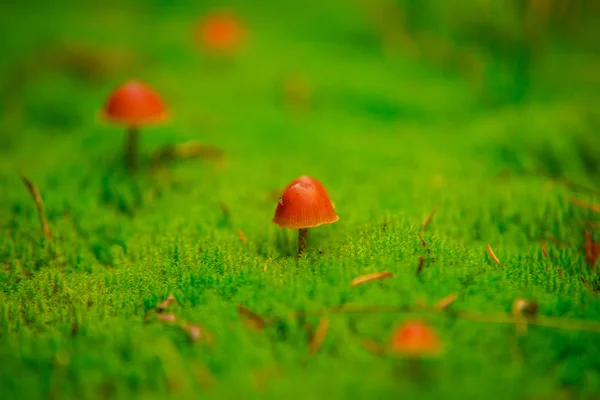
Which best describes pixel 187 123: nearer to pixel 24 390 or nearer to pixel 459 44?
pixel 24 390

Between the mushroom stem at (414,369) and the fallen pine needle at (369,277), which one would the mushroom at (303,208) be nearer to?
the fallen pine needle at (369,277)

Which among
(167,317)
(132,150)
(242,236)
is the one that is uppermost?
(132,150)

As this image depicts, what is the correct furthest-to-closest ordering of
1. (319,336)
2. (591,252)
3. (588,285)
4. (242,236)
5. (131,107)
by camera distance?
(131,107) → (242,236) → (591,252) → (588,285) → (319,336)

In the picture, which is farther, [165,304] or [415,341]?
[165,304]

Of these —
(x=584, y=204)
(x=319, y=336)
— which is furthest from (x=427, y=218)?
(x=319, y=336)

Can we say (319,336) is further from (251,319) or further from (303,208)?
(303,208)

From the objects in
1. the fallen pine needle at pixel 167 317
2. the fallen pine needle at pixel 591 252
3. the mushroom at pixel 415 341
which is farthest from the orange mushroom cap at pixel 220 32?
the mushroom at pixel 415 341

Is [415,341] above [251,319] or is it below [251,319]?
above

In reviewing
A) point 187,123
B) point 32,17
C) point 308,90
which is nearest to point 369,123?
point 308,90
